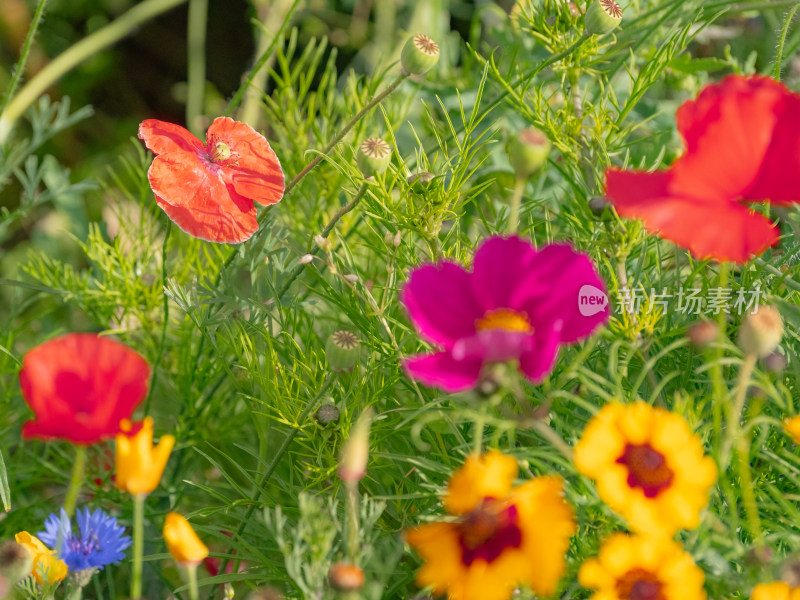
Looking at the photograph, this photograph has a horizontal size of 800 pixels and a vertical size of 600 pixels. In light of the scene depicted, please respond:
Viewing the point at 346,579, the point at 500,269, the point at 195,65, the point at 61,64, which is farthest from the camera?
the point at 195,65

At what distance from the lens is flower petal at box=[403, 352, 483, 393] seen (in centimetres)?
35

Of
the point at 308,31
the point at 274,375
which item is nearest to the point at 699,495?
the point at 274,375

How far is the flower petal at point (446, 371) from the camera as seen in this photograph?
0.35 m

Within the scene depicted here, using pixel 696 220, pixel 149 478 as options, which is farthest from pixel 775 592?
pixel 149 478

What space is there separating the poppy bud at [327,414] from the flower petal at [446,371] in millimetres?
139

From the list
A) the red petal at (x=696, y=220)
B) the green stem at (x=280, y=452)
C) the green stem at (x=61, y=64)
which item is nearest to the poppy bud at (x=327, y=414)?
the green stem at (x=280, y=452)

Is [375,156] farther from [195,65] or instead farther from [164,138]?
[195,65]

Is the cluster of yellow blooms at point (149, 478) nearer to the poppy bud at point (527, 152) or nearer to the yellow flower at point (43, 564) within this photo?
the yellow flower at point (43, 564)

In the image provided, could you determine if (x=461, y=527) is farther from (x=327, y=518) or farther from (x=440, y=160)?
(x=440, y=160)

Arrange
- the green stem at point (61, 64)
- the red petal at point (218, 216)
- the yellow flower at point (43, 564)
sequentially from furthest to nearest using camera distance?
the green stem at point (61, 64) < the red petal at point (218, 216) < the yellow flower at point (43, 564)

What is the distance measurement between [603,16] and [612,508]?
30 centimetres

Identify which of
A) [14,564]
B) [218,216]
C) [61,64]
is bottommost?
[14,564]

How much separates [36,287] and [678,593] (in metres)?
0.45

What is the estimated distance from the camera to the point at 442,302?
41cm
